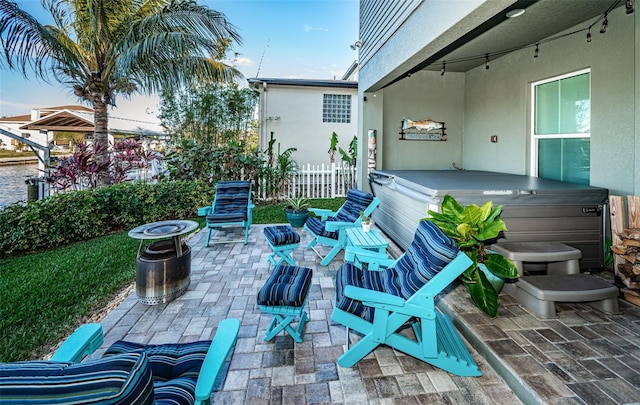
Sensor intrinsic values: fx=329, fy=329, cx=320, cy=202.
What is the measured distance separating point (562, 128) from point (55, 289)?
7564 mm

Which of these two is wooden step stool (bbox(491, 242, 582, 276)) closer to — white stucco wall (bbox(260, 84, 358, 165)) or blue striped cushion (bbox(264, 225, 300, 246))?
blue striped cushion (bbox(264, 225, 300, 246))

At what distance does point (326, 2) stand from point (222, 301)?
11.4 m

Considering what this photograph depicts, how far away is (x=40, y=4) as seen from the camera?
7.56m

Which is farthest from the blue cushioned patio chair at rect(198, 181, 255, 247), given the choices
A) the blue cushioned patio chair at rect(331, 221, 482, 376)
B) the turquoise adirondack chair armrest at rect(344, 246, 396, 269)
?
the blue cushioned patio chair at rect(331, 221, 482, 376)

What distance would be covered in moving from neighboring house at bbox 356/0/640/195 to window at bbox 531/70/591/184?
0.02m

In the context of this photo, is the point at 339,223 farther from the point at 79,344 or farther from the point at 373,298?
the point at 79,344

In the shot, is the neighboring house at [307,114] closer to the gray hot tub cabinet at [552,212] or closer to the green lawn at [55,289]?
the green lawn at [55,289]

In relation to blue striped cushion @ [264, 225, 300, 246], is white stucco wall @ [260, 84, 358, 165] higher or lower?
higher

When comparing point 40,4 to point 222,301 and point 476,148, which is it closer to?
point 222,301

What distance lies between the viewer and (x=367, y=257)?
368 cm

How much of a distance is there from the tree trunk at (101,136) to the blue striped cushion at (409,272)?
7591 mm

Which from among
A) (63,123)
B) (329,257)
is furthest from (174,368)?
(63,123)

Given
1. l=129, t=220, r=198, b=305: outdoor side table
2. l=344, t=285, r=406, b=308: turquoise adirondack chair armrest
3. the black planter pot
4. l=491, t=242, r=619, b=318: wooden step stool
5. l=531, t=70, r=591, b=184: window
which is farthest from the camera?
the black planter pot

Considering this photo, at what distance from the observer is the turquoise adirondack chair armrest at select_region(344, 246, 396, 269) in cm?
363
